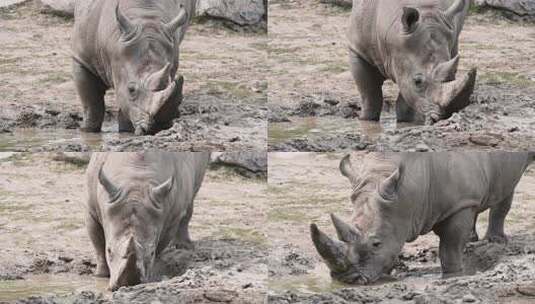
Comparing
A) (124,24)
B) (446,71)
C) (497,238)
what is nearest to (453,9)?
(446,71)

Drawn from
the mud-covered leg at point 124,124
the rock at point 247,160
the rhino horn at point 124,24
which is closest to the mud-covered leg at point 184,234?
the mud-covered leg at point 124,124

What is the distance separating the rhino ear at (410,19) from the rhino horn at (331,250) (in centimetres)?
221

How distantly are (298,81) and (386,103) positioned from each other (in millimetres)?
1487

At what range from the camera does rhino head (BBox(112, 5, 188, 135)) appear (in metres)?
10.8

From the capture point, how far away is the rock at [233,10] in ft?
59.2

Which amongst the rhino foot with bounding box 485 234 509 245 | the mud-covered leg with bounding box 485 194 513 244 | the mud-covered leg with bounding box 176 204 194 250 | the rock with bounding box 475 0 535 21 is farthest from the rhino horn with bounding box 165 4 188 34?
the rock with bounding box 475 0 535 21

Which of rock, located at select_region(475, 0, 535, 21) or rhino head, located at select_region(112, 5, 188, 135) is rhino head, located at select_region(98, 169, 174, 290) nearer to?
rhino head, located at select_region(112, 5, 188, 135)

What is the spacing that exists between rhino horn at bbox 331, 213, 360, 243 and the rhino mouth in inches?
57.4

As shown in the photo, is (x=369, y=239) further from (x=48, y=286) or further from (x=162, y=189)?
(x=48, y=286)

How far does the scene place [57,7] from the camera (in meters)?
18.1

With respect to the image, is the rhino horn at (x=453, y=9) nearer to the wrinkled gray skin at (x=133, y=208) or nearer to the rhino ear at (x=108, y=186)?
the wrinkled gray skin at (x=133, y=208)

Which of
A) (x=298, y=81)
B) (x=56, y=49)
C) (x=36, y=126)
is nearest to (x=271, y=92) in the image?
(x=298, y=81)

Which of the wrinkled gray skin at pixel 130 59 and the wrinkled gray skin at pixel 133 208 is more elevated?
the wrinkled gray skin at pixel 130 59

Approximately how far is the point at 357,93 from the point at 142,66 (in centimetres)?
380
